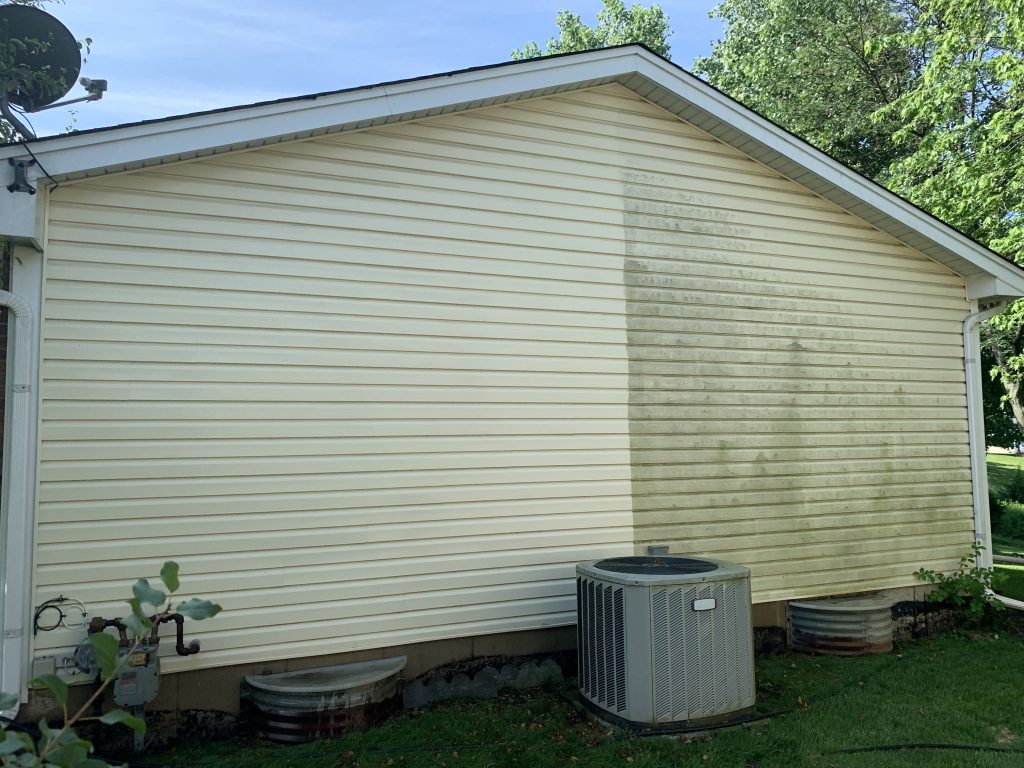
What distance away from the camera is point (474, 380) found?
17.5ft

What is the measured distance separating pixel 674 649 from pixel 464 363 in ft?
7.74

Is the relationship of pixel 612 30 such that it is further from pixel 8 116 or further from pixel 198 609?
pixel 198 609

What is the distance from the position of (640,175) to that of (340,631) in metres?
4.22

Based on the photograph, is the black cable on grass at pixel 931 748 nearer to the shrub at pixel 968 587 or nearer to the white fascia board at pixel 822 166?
the shrub at pixel 968 587

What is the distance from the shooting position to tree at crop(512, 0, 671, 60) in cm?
2872

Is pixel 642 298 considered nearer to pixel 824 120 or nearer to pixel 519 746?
pixel 519 746

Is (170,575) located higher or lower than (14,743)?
higher

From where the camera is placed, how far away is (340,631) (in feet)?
15.7

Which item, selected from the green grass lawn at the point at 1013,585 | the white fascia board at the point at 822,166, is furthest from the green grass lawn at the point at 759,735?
the white fascia board at the point at 822,166

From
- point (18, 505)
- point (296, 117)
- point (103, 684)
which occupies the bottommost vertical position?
point (103, 684)

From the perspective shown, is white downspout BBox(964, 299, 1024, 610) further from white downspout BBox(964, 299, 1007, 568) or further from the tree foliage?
the tree foliage

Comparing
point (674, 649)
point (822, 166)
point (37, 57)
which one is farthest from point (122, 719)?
point (822, 166)

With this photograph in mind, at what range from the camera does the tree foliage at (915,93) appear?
11781 mm

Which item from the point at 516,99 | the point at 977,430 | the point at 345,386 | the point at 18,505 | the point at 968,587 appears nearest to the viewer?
the point at 18,505
